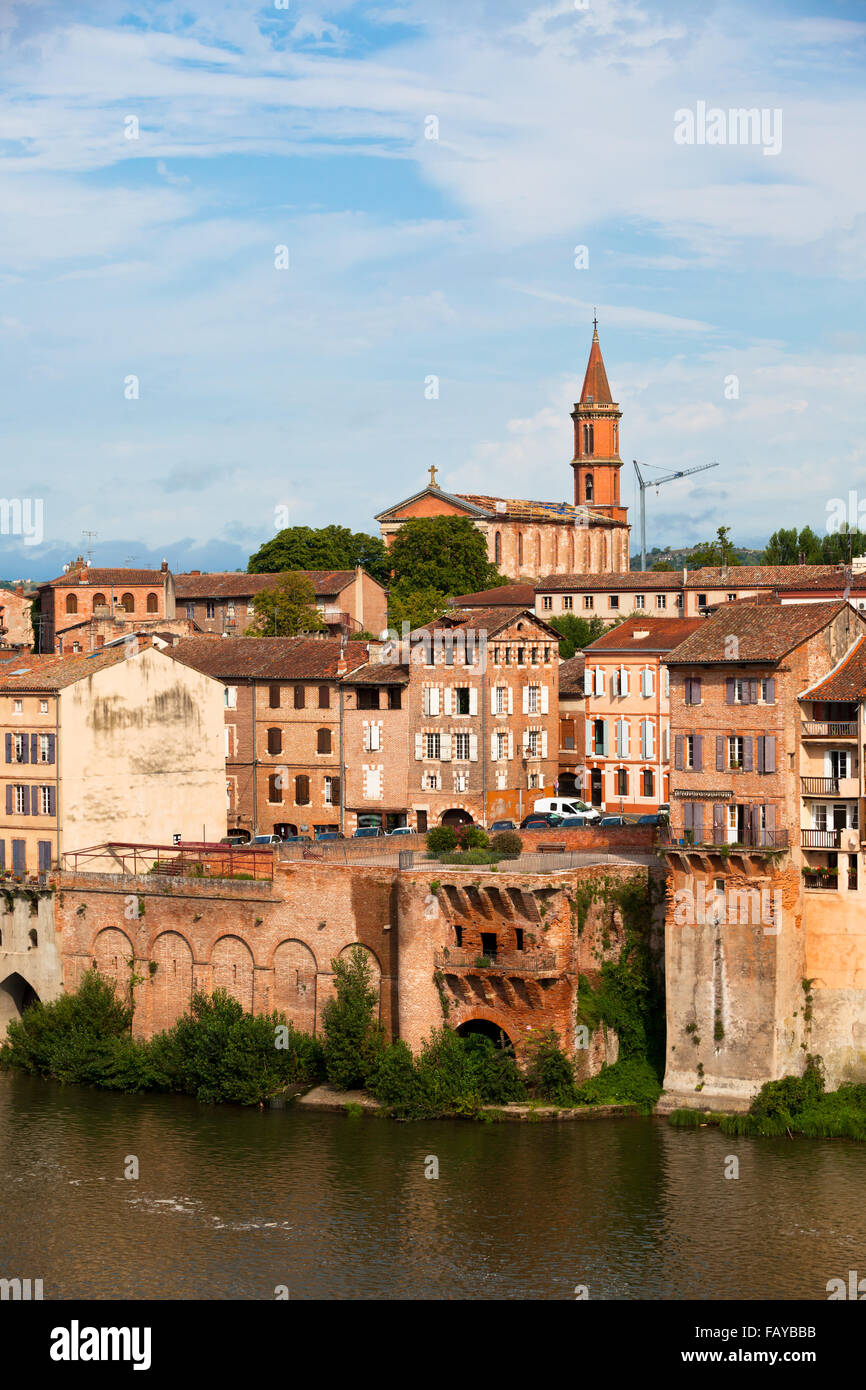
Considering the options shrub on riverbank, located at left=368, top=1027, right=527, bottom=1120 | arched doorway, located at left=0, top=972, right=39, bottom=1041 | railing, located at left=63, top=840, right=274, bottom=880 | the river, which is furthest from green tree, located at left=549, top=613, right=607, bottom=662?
the river

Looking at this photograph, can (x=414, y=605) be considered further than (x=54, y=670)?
Yes

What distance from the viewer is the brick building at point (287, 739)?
81375 mm

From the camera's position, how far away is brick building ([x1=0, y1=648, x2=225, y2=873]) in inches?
2589

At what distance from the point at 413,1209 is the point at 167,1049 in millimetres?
13588

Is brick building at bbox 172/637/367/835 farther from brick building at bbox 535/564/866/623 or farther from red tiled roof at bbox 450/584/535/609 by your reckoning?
red tiled roof at bbox 450/584/535/609

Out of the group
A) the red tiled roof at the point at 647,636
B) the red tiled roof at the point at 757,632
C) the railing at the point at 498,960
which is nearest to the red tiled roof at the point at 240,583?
the red tiled roof at the point at 647,636

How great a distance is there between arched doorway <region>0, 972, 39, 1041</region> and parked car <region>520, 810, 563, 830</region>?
18117mm

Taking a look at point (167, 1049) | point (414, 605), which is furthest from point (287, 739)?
point (414, 605)

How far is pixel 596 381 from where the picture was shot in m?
161

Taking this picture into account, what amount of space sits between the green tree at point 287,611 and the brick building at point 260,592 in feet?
4.10

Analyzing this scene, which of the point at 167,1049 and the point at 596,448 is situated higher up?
the point at 596,448

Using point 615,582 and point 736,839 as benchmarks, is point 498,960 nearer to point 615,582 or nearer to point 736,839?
point 736,839

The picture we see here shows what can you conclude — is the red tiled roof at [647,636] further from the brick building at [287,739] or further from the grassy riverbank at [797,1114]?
the grassy riverbank at [797,1114]

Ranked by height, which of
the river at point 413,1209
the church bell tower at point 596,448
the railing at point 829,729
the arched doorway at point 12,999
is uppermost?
the church bell tower at point 596,448
